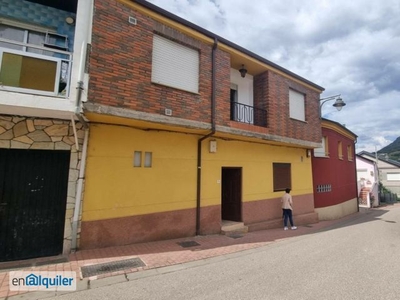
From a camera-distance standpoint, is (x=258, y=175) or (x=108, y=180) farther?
(x=258, y=175)

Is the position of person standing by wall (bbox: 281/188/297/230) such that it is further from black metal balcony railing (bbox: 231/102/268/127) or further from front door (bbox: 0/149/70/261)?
front door (bbox: 0/149/70/261)

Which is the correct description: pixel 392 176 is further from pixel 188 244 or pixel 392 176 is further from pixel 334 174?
pixel 188 244

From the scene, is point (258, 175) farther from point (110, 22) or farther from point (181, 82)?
point (110, 22)

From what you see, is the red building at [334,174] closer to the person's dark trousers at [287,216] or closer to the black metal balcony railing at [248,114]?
the person's dark trousers at [287,216]

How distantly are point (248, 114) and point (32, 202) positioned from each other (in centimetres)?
785

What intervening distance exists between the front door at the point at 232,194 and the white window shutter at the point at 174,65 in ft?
12.8

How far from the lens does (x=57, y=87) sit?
5.16 metres

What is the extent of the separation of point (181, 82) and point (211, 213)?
4495 millimetres

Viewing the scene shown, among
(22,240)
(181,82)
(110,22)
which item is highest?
(110,22)

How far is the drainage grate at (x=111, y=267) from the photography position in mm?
4636

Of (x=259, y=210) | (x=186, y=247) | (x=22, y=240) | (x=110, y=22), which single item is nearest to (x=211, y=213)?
(x=186, y=247)

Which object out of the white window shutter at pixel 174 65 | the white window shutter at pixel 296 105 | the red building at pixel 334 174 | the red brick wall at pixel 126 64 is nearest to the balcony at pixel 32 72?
the red brick wall at pixel 126 64

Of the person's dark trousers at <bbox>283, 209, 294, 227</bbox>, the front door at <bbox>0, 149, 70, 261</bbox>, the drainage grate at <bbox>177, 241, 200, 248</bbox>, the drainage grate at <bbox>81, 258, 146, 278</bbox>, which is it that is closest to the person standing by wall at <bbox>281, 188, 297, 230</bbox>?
the person's dark trousers at <bbox>283, 209, 294, 227</bbox>

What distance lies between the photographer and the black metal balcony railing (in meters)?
9.59
